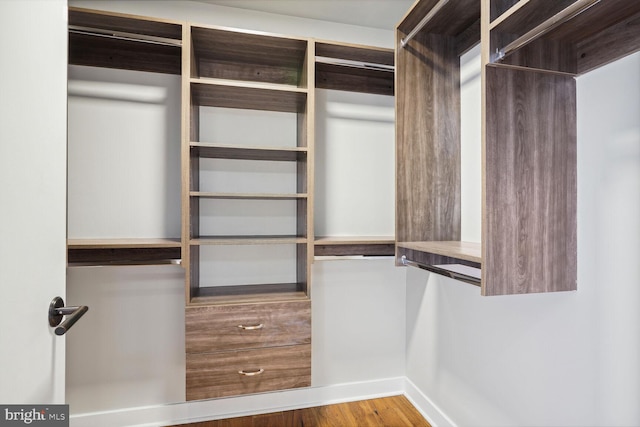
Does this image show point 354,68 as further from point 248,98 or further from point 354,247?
point 354,247

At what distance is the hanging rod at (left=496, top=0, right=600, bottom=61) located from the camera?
883 mm

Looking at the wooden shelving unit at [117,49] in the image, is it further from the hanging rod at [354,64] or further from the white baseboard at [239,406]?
the white baseboard at [239,406]

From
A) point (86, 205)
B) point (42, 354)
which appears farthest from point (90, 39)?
point (42, 354)

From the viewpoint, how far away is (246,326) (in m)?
1.75

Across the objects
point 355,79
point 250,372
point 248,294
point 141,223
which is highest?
point 355,79

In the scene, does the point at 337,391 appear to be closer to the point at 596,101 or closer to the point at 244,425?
the point at 244,425

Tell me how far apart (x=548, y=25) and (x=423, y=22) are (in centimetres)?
74

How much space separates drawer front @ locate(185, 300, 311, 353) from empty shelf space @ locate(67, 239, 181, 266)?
1.00 ft

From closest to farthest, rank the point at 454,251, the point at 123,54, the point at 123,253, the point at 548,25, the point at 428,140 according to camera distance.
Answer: the point at 548,25 → the point at 454,251 → the point at 123,253 → the point at 428,140 → the point at 123,54

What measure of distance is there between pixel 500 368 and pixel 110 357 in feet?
6.82

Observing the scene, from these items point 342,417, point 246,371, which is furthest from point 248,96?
point 342,417

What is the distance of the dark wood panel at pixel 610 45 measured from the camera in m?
1.03

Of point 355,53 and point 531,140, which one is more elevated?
point 355,53

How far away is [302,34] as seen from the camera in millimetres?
2205
